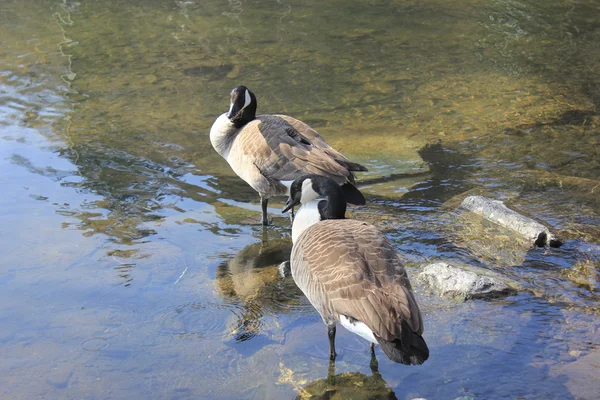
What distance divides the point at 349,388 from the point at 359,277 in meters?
0.69

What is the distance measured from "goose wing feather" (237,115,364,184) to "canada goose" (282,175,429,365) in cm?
120

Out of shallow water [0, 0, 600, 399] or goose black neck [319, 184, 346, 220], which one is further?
goose black neck [319, 184, 346, 220]

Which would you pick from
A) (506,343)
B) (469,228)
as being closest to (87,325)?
(506,343)

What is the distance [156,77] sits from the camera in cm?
1088

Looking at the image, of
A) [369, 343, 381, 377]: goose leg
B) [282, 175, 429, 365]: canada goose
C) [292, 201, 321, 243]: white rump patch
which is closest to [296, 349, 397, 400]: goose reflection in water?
[369, 343, 381, 377]: goose leg

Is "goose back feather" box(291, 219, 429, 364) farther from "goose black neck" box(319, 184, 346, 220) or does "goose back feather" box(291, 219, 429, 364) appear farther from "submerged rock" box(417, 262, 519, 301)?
"submerged rock" box(417, 262, 519, 301)

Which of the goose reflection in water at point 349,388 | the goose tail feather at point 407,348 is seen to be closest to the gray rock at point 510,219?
the goose reflection in water at point 349,388

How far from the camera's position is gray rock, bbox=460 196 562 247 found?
554cm

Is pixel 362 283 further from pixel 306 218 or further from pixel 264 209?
pixel 264 209

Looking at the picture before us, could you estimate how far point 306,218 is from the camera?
500 centimetres

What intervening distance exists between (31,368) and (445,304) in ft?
9.35

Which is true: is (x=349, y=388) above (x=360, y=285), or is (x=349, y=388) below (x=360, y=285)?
below

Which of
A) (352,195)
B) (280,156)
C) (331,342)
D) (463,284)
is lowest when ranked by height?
(331,342)

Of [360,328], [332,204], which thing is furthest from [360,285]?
[332,204]
